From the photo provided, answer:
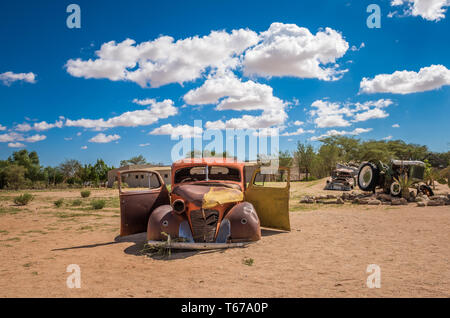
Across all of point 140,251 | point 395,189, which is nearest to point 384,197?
point 395,189

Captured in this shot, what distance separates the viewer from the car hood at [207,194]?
5965 millimetres

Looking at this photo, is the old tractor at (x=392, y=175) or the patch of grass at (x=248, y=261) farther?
the old tractor at (x=392, y=175)

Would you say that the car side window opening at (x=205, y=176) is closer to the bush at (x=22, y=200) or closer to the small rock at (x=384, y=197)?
the small rock at (x=384, y=197)

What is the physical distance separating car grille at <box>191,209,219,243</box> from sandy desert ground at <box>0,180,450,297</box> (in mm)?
309

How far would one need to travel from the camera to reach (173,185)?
7488 millimetres

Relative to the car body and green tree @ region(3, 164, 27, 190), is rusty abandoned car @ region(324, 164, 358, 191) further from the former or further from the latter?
green tree @ region(3, 164, 27, 190)

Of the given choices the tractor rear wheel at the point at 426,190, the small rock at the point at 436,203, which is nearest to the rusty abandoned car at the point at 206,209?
the small rock at the point at 436,203

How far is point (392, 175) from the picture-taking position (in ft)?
50.7

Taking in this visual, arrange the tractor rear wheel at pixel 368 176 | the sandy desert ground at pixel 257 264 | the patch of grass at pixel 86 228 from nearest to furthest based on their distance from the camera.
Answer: the sandy desert ground at pixel 257 264
the patch of grass at pixel 86 228
the tractor rear wheel at pixel 368 176

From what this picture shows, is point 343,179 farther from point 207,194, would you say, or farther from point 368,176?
point 207,194

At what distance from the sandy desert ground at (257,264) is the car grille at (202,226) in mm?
309

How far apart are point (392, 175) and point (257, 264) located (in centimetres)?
1273

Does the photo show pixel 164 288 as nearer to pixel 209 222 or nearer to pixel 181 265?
pixel 181 265
